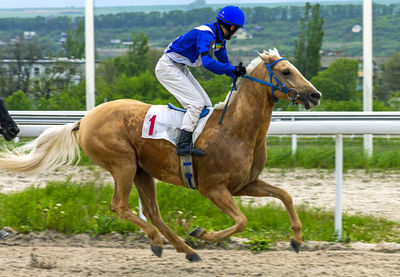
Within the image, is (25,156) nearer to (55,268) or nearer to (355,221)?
(55,268)

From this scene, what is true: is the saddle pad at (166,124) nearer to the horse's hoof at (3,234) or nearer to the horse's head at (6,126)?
the horse's head at (6,126)

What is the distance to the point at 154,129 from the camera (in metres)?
4.74

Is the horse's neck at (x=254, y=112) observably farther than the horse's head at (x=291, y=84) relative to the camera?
Yes

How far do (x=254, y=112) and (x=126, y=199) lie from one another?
1.13 meters

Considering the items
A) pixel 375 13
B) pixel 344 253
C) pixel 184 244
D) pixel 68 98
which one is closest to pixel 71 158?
pixel 184 244

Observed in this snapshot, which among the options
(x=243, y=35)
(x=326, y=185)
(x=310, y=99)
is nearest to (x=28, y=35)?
(x=243, y=35)

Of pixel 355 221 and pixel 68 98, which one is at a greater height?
pixel 68 98

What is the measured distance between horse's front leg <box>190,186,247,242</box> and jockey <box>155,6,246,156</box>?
0.30 meters

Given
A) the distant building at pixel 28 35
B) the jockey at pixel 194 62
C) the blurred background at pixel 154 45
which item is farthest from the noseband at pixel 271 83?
the distant building at pixel 28 35

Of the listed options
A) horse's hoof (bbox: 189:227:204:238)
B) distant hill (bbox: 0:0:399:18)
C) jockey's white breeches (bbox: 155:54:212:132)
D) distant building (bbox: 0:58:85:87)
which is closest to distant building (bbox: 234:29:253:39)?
distant hill (bbox: 0:0:399:18)

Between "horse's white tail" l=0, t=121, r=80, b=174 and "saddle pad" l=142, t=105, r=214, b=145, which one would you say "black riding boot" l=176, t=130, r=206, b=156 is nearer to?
"saddle pad" l=142, t=105, r=214, b=145

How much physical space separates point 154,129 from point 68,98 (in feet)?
16.7

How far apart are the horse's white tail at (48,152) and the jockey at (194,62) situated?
0.86 metres

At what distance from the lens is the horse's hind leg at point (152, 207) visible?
15.6 ft
